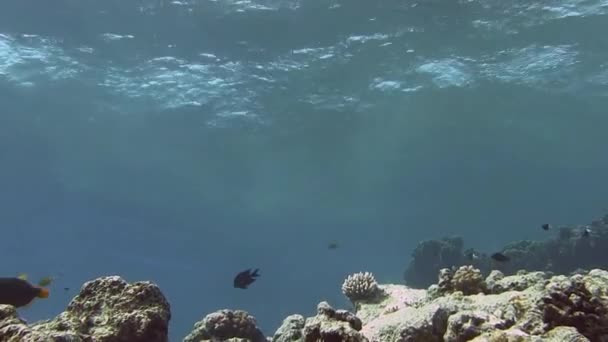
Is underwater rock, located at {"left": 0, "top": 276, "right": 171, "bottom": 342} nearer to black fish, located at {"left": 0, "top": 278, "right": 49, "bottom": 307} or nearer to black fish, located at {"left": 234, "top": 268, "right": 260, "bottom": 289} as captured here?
black fish, located at {"left": 0, "top": 278, "right": 49, "bottom": 307}

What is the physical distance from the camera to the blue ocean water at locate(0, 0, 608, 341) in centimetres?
2073

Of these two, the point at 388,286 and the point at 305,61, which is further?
the point at 305,61

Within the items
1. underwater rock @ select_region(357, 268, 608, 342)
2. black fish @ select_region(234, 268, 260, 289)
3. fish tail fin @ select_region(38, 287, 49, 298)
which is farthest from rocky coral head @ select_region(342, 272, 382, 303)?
fish tail fin @ select_region(38, 287, 49, 298)

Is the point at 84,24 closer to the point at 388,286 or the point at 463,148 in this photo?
the point at 388,286

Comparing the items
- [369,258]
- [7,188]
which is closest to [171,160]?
[7,188]

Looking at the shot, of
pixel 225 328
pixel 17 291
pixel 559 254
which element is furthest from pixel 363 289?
pixel 559 254

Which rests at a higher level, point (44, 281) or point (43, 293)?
point (43, 293)

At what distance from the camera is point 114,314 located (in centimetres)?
421

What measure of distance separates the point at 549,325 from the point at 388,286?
4.79 meters

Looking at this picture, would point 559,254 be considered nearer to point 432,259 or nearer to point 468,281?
point 432,259

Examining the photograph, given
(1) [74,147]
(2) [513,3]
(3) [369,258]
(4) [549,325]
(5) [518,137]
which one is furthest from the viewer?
(3) [369,258]

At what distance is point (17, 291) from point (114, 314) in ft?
7.31

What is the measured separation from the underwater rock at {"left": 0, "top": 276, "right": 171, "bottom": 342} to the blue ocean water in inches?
633

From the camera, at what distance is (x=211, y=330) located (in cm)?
610
